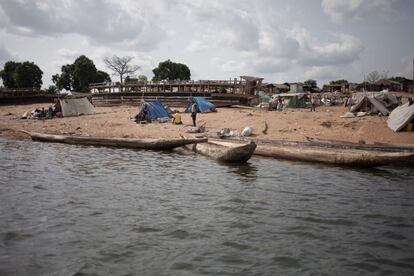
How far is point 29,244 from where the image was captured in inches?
202

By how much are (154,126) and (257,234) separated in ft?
53.9

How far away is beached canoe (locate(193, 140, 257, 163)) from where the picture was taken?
442 inches

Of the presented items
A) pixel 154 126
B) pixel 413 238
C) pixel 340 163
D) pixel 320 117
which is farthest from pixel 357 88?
pixel 413 238

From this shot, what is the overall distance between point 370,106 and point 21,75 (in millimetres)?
58373

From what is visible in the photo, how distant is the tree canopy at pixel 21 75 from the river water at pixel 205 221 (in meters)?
57.0

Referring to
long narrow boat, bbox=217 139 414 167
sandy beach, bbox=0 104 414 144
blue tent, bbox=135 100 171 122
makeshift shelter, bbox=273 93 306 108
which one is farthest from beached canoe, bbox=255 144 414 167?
makeshift shelter, bbox=273 93 306 108

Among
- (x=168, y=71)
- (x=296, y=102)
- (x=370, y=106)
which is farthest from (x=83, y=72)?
(x=370, y=106)

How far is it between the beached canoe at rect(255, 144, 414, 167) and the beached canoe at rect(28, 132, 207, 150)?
333cm

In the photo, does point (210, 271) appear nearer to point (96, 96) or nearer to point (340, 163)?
point (340, 163)

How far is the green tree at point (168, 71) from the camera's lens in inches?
2876

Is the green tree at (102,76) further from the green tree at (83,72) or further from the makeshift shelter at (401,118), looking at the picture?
the makeshift shelter at (401,118)

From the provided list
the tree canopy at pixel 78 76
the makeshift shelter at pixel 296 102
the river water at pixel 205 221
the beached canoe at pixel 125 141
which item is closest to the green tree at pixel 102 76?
the tree canopy at pixel 78 76

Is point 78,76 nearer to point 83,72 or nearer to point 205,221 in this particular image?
point 83,72

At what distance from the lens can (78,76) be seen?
61.7 metres
